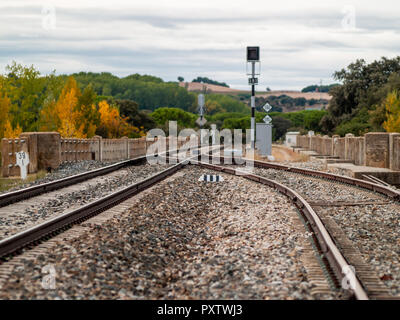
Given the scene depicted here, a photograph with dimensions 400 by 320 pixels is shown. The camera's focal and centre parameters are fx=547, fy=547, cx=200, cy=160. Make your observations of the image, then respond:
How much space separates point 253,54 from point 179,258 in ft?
87.5

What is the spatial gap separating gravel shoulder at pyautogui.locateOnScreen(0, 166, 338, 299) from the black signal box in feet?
73.4

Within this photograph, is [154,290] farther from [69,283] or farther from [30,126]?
[30,126]

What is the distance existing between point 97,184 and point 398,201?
7993mm

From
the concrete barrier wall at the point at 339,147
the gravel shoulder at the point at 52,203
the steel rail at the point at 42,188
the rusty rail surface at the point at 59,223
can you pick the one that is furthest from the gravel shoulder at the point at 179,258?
the concrete barrier wall at the point at 339,147

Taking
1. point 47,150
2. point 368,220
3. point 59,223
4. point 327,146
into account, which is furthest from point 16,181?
point 327,146

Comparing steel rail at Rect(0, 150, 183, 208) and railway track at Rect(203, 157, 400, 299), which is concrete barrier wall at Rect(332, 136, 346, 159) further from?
steel rail at Rect(0, 150, 183, 208)

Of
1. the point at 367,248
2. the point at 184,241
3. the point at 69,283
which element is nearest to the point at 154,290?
the point at 69,283

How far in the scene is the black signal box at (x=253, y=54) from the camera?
32750mm

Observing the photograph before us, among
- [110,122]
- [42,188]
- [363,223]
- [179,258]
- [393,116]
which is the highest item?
[393,116]

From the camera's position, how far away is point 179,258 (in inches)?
302

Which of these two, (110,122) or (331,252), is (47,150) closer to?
(331,252)

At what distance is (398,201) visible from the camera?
12148mm

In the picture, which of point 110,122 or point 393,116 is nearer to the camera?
point 393,116

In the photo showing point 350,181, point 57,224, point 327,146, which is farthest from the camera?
point 327,146
